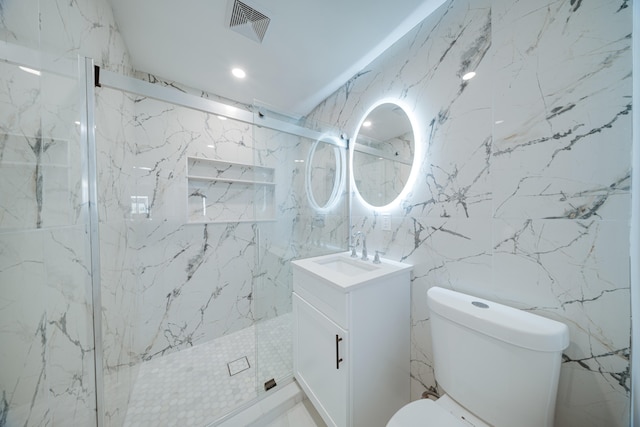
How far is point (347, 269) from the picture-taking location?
144 centimetres

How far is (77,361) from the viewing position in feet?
2.44

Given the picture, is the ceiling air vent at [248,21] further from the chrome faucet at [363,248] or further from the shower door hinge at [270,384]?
the shower door hinge at [270,384]

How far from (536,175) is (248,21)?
5.60 ft

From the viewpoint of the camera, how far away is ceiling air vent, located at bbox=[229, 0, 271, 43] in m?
1.10

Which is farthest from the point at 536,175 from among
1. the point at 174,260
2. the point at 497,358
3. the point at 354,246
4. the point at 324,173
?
the point at 174,260

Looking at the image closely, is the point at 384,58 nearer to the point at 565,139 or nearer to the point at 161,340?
the point at 565,139

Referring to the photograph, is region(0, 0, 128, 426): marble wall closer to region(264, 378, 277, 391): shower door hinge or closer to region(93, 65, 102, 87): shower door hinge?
region(93, 65, 102, 87): shower door hinge

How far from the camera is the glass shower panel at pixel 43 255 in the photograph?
0.51 meters

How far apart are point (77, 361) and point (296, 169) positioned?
4.87 ft

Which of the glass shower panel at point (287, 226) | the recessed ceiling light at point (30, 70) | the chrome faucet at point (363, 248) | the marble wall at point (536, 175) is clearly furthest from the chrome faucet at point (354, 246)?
the recessed ceiling light at point (30, 70)

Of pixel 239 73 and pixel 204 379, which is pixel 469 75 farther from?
pixel 204 379

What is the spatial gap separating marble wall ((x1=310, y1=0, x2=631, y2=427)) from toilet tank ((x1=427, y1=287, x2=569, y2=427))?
175 mm

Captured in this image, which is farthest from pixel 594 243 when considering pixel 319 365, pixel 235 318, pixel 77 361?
pixel 235 318

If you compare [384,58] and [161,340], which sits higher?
[384,58]
